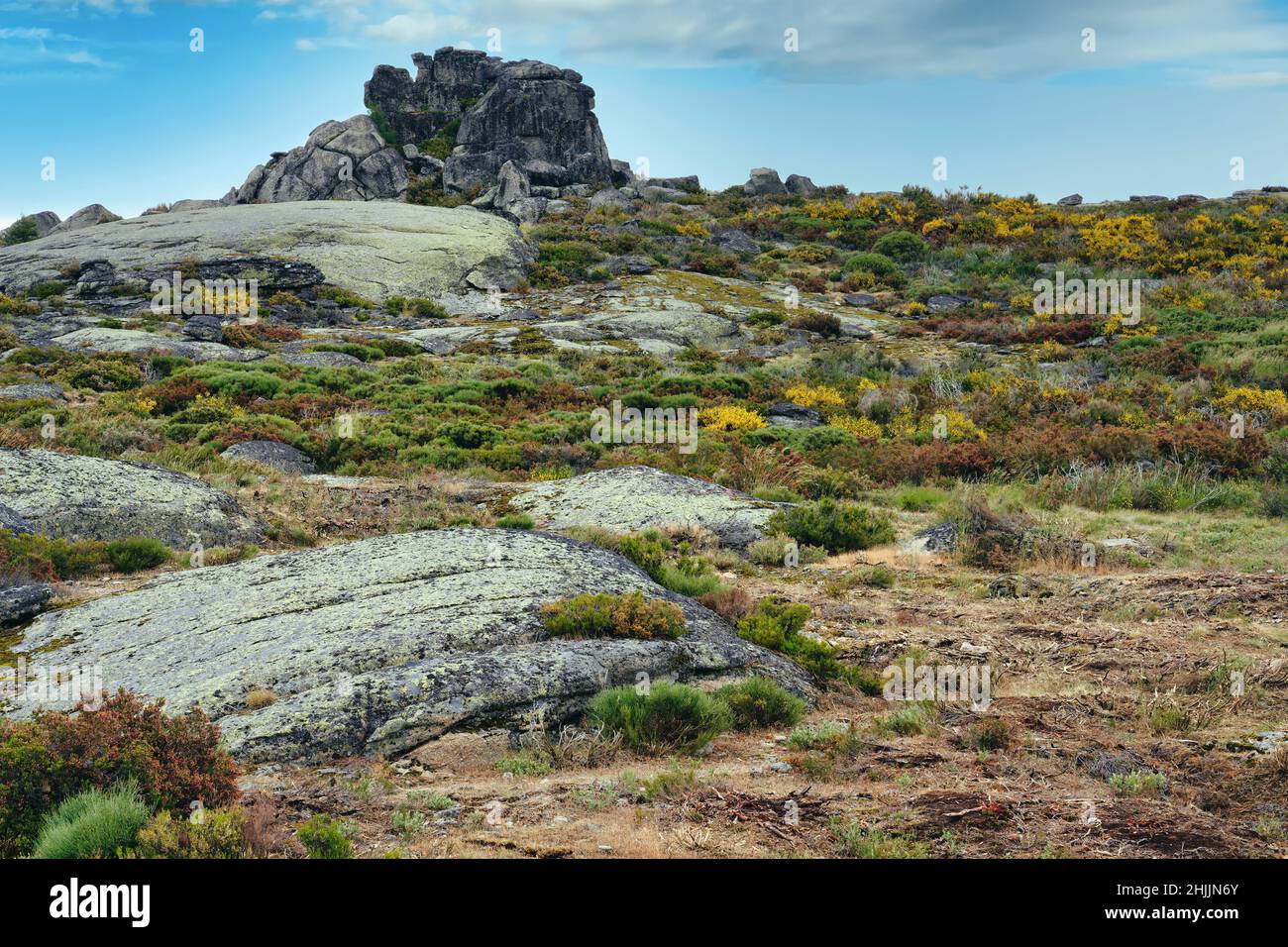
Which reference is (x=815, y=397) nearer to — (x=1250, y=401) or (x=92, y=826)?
(x=1250, y=401)

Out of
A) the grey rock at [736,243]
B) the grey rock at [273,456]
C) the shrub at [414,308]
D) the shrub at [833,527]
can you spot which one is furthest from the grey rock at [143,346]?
the grey rock at [736,243]

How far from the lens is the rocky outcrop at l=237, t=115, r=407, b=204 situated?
6103 cm

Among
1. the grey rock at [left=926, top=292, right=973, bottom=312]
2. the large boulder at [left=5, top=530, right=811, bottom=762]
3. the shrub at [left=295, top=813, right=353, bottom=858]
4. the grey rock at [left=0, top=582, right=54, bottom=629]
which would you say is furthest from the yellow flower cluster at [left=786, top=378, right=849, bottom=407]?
the shrub at [left=295, top=813, right=353, bottom=858]

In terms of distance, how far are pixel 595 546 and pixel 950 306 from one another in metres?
31.8

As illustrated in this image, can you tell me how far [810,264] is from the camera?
156 feet

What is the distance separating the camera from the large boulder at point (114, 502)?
11797 mm

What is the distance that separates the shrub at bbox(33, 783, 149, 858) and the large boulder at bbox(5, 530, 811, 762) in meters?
1.27

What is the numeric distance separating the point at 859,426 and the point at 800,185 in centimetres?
5274

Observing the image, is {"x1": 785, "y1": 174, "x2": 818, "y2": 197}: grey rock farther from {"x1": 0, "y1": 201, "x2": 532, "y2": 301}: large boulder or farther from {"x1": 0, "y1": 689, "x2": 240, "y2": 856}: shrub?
{"x1": 0, "y1": 689, "x2": 240, "y2": 856}: shrub

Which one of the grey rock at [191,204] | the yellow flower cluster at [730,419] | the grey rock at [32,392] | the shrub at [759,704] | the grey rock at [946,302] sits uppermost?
the grey rock at [191,204]

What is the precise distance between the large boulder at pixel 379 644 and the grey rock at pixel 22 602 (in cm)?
24

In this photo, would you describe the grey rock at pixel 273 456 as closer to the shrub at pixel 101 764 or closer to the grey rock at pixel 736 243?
the shrub at pixel 101 764

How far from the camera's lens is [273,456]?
1773cm

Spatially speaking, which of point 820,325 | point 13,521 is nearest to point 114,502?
point 13,521
